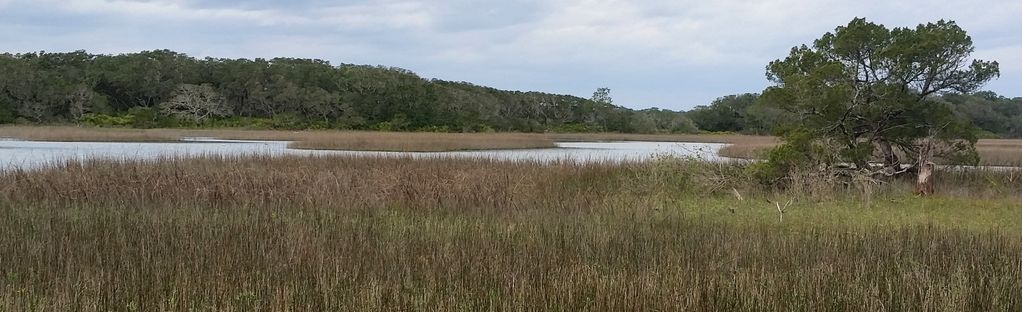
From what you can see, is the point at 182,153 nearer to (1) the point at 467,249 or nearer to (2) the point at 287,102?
(1) the point at 467,249

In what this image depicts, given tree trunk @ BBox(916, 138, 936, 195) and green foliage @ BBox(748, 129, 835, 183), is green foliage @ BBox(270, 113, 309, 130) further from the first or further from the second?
tree trunk @ BBox(916, 138, 936, 195)

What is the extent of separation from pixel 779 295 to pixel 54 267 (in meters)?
5.36

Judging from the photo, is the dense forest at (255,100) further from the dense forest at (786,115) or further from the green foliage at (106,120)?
the dense forest at (786,115)

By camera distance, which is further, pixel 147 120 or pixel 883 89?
pixel 147 120

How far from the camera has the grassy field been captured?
5281mm

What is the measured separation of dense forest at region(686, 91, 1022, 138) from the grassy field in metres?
7.69

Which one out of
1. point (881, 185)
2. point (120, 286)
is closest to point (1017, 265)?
point (120, 286)

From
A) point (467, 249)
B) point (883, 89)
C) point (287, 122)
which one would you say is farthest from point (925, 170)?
point (287, 122)

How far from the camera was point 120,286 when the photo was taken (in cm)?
549

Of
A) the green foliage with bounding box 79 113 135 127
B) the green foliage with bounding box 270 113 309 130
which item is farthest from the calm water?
the green foliage with bounding box 270 113 309 130

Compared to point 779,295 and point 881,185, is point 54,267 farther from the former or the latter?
point 881,185

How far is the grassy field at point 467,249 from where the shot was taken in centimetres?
528

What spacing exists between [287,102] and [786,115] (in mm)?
65130

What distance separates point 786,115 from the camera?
1752 centimetres
